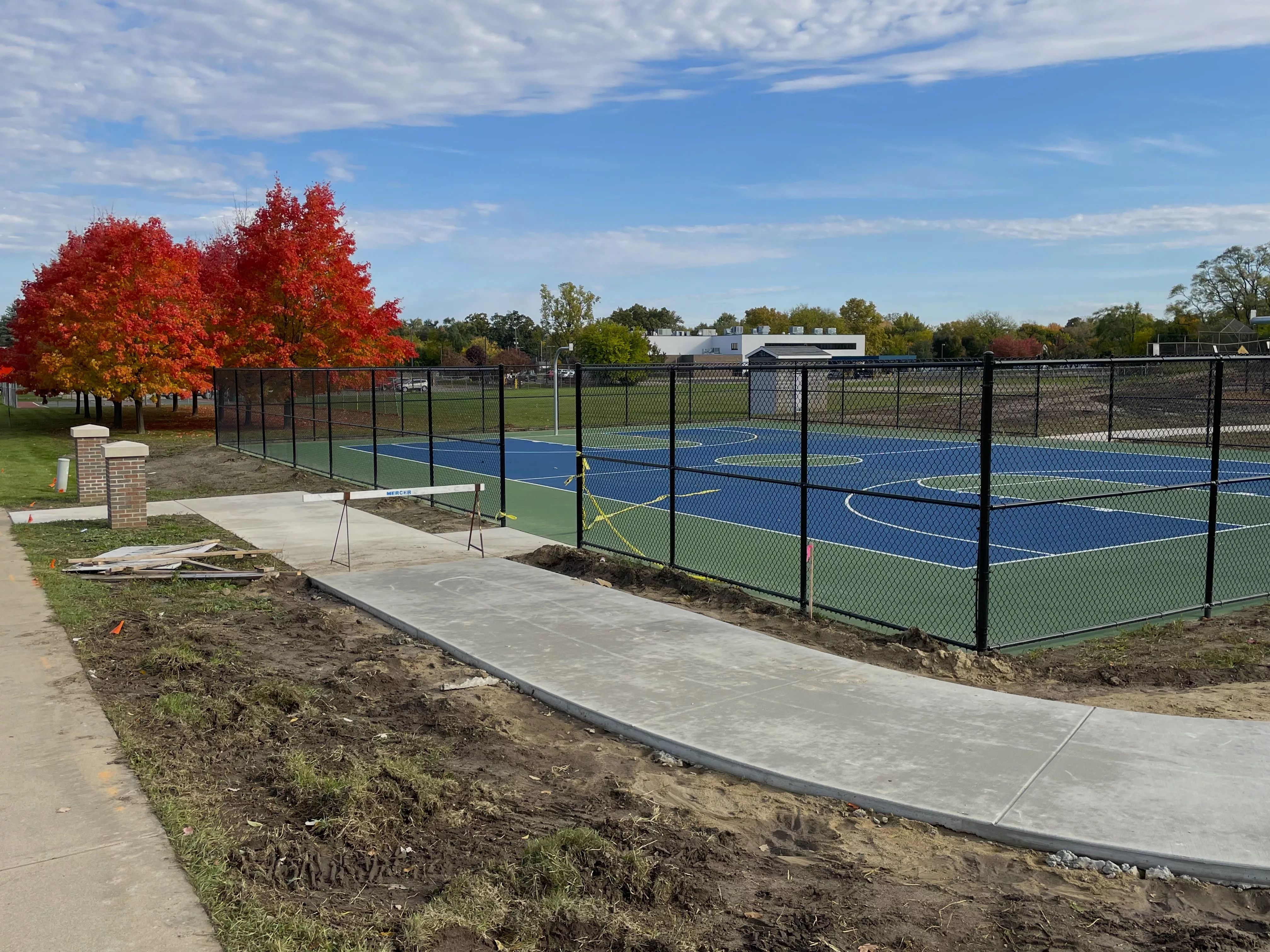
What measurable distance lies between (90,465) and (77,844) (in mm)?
16020

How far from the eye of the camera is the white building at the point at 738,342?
376 feet

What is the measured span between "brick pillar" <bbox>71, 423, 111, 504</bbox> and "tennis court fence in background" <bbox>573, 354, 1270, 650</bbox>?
9.12 metres

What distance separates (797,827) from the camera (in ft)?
18.4

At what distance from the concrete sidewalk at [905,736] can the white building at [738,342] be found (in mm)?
102863

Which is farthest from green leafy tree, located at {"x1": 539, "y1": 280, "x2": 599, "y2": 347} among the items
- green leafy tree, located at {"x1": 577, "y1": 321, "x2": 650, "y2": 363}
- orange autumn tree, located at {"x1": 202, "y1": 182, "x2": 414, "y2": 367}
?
orange autumn tree, located at {"x1": 202, "y1": 182, "x2": 414, "y2": 367}

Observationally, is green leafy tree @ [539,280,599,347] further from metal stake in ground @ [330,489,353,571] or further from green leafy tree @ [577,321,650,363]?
metal stake in ground @ [330,489,353,571]

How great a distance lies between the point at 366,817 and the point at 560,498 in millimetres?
15540

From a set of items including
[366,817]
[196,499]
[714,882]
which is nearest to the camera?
[714,882]

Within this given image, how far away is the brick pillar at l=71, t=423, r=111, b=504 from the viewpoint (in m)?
19.2

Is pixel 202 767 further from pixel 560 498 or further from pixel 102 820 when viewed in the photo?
pixel 560 498

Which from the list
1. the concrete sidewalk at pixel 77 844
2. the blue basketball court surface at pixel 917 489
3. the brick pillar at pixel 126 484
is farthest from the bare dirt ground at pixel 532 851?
the brick pillar at pixel 126 484

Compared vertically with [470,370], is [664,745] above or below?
below

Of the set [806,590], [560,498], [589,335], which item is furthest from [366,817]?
[589,335]

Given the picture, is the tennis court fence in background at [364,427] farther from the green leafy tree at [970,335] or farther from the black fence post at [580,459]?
the green leafy tree at [970,335]
